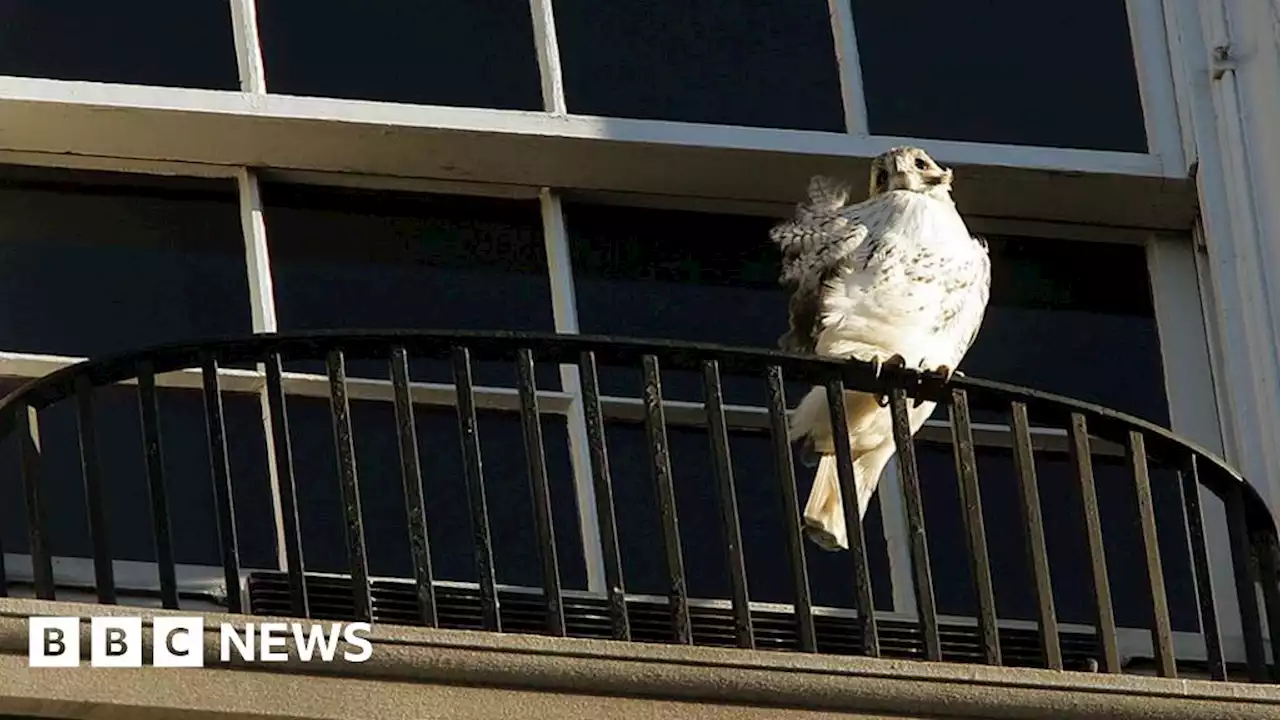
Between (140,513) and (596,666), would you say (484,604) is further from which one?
(140,513)

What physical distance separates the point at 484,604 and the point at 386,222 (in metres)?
1.56

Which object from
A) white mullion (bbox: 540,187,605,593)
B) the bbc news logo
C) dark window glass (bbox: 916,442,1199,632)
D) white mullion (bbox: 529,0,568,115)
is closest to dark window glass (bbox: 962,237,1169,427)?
dark window glass (bbox: 916,442,1199,632)

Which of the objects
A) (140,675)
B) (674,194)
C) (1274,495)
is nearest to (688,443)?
(674,194)

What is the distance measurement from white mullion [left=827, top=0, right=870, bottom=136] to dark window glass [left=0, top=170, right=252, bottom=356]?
4.11ft

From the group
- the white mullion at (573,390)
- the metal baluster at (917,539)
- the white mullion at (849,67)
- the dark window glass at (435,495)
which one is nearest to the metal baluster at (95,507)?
the dark window glass at (435,495)

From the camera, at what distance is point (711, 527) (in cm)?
817

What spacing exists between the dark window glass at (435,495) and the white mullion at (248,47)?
681 millimetres

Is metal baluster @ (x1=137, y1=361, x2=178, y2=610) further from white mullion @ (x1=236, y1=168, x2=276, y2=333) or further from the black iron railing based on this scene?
white mullion @ (x1=236, y1=168, x2=276, y2=333)

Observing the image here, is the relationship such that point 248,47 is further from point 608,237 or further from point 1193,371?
point 1193,371

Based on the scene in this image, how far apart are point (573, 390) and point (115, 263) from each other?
0.92 meters

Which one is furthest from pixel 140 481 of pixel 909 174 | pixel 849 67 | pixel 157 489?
pixel 849 67

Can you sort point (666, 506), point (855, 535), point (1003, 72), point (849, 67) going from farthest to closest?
point (1003, 72), point (849, 67), point (855, 535), point (666, 506)

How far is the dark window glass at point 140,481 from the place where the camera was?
7914 mm

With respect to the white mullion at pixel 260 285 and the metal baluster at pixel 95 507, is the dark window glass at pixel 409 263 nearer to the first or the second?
the white mullion at pixel 260 285
